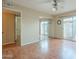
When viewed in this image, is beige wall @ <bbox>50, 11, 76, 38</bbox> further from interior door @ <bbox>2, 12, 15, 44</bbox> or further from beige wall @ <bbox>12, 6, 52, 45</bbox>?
interior door @ <bbox>2, 12, 15, 44</bbox>

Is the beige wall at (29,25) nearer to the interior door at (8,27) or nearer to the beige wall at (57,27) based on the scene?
the interior door at (8,27)

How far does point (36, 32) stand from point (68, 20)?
3.25 meters

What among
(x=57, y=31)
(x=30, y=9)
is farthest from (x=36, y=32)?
(x=57, y=31)

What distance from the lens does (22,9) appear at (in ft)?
22.2

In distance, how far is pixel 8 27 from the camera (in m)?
7.47

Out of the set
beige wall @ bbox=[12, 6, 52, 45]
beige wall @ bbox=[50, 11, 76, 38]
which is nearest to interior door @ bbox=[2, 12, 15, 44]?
beige wall @ bbox=[12, 6, 52, 45]

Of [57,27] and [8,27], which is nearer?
[8,27]

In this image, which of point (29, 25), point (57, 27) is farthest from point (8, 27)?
point (57, 27)

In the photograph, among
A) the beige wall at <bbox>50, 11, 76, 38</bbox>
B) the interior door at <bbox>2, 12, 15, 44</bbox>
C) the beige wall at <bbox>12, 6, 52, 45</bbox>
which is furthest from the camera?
the beige wall at <bbox>50, 11, 76, 38</bbox>

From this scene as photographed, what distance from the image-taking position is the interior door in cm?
718

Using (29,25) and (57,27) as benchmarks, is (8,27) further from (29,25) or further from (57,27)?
(57,27)

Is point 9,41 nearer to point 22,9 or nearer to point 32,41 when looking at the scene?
point 32,41

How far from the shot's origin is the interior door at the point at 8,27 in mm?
7180

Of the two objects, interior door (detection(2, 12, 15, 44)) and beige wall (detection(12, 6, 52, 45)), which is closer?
beige wall (detection(12, 6, 52, 45))
